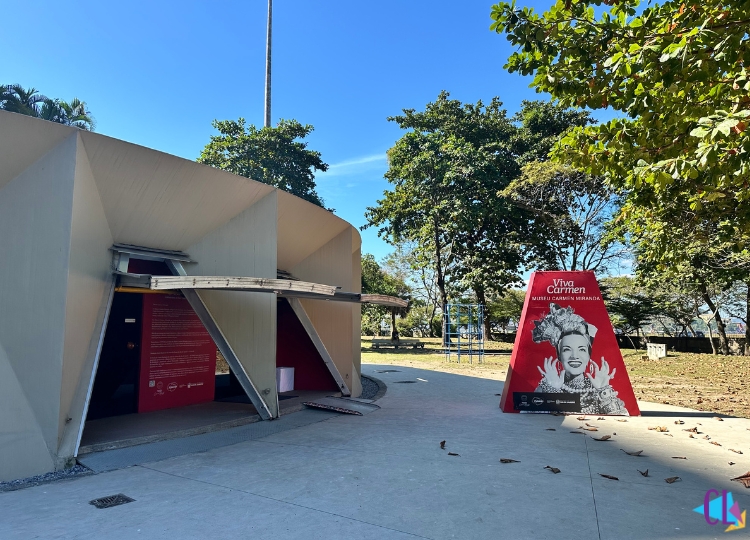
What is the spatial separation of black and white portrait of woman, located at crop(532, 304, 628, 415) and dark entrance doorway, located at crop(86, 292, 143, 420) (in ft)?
26.7

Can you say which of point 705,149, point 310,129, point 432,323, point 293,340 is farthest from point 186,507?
point 432,323

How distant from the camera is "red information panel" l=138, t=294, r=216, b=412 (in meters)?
9.55

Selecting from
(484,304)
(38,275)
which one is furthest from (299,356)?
(484,304)

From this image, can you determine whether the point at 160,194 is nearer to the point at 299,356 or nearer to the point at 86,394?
the point at 86,394

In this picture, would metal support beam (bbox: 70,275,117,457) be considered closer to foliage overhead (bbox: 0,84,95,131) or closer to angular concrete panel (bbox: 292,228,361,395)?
angular concrete panel (bbox: 292,228,361,395)

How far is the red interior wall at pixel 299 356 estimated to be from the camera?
12539 millimetres

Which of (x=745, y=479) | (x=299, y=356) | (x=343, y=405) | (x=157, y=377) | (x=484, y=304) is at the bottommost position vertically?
(x=745, y=479)

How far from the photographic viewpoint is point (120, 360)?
9.47m

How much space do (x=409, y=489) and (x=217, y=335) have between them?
4667 mm

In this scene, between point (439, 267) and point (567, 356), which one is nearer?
point (567, 356)

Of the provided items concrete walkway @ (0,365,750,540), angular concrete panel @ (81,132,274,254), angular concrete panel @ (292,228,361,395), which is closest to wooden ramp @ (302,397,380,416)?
angular concrete panel @ (292,228,361,395)

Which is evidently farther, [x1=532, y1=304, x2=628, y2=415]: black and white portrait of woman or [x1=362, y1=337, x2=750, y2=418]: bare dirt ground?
[x1=362, y1=337, x2=750, y2=418]: bare dirt ground

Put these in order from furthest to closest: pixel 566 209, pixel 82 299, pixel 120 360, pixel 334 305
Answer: pixel 566 209 → pixel 334 305 → pixel 120 360 → pixel 82 299

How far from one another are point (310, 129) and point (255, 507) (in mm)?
29436
